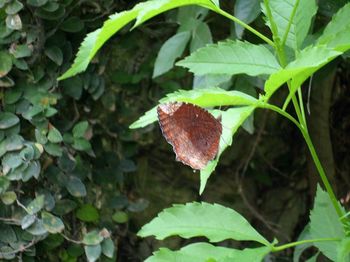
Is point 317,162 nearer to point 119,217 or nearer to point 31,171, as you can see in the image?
point 31,171

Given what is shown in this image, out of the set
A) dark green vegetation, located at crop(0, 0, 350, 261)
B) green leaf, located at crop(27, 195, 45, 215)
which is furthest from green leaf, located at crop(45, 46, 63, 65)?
green leaf, located at crop(27, 195, 45, 215)

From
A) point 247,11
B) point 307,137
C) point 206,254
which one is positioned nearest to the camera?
point 307,137

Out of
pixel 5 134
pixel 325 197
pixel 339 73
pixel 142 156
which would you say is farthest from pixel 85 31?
pixel 339 73

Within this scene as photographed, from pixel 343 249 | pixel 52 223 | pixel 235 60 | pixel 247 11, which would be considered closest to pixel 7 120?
pixel 52 223

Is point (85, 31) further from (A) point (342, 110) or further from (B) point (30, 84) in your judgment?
(A) point (342, 110)

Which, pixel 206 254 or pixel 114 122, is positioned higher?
pixel 206 254

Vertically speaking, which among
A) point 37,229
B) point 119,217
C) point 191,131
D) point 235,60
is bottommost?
point 119,217

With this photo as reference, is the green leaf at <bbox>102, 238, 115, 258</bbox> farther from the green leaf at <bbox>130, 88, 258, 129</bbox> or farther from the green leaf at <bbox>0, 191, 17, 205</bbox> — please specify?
the green leaf at <bbox>130, 88, 258, 129</bbox>
